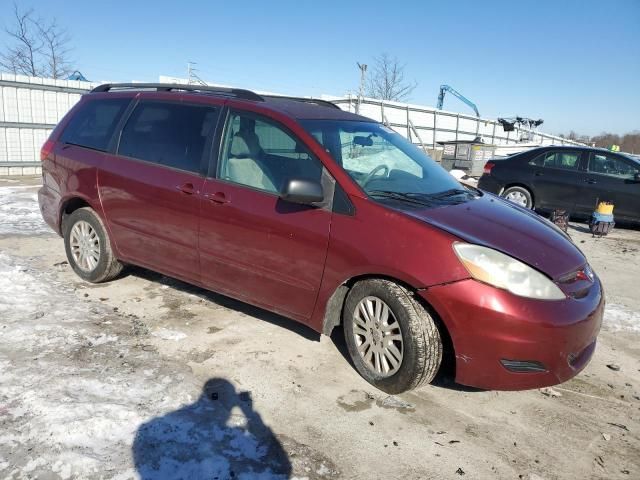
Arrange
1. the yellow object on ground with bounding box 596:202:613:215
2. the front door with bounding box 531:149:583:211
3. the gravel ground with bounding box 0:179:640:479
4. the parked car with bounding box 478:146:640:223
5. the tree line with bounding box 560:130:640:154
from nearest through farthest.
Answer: the gravel ground with bounding box 0:179:640:479
the yellow object on ground with bounding box 596:202:613:215
the parked car with bounding box 478:146:640:223
the front door with bounding box 531:149:583:211
the tree line with bounding box 560:130:640:154

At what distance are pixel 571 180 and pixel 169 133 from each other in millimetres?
8065

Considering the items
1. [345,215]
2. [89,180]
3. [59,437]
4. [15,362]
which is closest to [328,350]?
[345,215]

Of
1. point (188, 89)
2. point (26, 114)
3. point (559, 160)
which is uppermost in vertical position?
point (26, 114)

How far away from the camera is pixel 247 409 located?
2.88 metres

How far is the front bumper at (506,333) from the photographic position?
272cm

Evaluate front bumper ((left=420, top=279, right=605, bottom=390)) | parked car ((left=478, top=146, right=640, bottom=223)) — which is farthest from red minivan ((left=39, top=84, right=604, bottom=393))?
parked car ((left=478, top=146, right=640, bottom=223))

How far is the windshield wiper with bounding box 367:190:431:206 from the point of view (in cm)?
329

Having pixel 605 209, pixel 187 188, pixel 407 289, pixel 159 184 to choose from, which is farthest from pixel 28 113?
pixel 605 209

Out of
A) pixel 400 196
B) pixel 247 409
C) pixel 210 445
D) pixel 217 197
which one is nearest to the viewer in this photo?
pixel 210 445

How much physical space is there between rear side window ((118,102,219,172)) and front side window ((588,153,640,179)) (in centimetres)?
816

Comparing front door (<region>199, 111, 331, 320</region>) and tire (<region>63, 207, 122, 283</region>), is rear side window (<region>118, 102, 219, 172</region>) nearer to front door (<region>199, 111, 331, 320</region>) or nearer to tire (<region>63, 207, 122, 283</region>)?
front door (<region>199, 111, 331, 320</region>)

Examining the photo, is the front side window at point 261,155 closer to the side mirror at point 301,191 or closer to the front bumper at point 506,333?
the side mirror at point 301,191

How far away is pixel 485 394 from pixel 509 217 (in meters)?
1.22

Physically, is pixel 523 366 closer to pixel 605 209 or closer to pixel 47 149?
pixel 47 149
